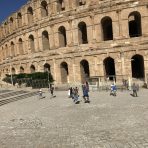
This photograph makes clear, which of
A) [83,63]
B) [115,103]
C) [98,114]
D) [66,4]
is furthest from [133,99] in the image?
[66,4]

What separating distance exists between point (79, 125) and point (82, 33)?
2082 centimetres

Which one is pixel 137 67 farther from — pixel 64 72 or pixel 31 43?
pixel 31 43

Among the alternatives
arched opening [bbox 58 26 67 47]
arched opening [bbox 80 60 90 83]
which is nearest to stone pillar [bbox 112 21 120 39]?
arched opening [bbox 80 60 90 83]

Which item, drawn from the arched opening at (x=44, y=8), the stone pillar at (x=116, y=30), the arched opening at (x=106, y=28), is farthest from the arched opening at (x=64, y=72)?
the stone pillar at (x=116, y=30)

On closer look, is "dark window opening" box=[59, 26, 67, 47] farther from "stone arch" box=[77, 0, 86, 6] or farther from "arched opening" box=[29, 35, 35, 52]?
"arched opening" box=[29, 35, 35, 52]

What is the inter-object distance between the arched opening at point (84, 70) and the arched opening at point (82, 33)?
2.41m

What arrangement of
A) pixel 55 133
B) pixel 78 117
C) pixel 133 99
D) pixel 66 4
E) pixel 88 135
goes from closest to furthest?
pixel 88 135 < pixel 55 133 < pixel 78 117 < pixel 133 99 < pixel 66 4

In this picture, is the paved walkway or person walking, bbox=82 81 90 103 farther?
person walking, bbox=82 81 90 103

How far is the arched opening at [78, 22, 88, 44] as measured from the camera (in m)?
31.3

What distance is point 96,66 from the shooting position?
97.9 feet

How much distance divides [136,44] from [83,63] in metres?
6.81

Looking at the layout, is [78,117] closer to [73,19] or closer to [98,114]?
[98,114]

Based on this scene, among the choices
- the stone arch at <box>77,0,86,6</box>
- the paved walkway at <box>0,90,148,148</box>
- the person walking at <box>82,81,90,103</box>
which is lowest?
the paved walkway at <box>0,90,148,148</box>

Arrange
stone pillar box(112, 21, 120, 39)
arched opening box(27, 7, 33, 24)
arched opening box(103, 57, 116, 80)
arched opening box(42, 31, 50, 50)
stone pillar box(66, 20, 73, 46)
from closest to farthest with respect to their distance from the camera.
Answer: stone pillar box(112, 21, 120, 39)
arched opening box(103, 57, 116, 80)
stone pillar box(66, 20, 73, 46)
arched opening box(42, 31, 50, 50)
arched opening box(27, 7, 33, 24)
